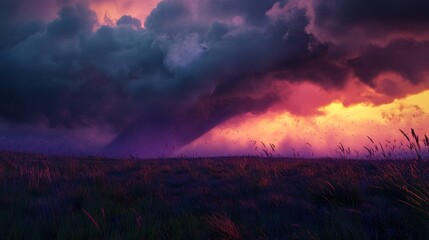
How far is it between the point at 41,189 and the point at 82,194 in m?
1.40

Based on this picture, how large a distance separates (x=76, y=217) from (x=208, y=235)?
2.13 meters

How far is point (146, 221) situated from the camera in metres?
4.89

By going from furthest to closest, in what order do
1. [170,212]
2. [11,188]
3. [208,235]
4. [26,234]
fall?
[11,188] < [170,212] < [26,234] < [208,235]

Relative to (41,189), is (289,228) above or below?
below

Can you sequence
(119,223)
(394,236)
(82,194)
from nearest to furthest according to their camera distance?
(394,236) < (119,223) < (82,194)

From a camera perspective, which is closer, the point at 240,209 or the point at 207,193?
the point at 240,209

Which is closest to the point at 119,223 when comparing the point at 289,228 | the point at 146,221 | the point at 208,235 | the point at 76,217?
the point at 146,221

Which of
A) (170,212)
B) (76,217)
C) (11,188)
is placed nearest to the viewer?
(76,217)

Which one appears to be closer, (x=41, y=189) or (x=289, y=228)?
(x=289, y=228)

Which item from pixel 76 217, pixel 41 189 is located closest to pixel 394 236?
pixel 76 217

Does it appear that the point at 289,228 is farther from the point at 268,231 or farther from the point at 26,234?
the point at 26,234

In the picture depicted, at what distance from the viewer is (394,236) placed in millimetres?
3891

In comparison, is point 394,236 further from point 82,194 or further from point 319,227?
point 82,194

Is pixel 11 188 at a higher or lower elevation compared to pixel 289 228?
higher
